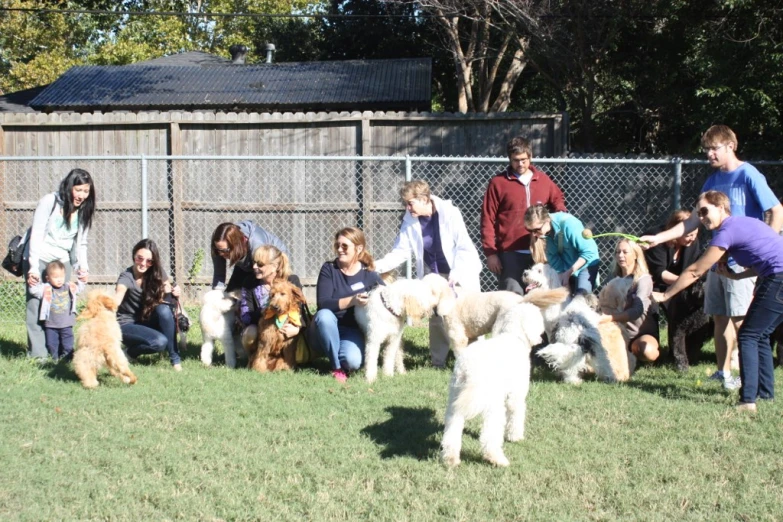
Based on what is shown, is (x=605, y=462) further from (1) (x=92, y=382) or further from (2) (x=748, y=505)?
(1) (x=92, y=382)

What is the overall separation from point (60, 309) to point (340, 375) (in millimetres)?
2564

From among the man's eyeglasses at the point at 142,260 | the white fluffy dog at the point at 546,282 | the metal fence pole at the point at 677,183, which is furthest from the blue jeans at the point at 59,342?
the metal fence pole at the point at 677,183

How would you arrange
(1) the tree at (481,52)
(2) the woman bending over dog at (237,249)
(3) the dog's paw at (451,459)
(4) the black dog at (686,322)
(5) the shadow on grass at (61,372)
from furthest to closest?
(1) the tree at (481,52) → (4) the black dog at (686,322) → (2) the woman bending over dog at (237,249) → (5) the shadow on grass at (61,372) → (3) the dog's paw at (451,459)

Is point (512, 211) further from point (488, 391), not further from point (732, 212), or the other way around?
point (488, 391)

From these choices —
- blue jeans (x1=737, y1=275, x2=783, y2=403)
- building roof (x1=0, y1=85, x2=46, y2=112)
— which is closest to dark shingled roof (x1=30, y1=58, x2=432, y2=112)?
building roof (x1=0, y1=85, x2=46, y2=112)

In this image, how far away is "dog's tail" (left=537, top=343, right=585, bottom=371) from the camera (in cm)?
590

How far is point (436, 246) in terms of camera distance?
6.64 meters

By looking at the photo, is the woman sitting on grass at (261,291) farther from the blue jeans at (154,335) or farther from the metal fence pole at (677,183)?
the metal fence pole at (677,183)

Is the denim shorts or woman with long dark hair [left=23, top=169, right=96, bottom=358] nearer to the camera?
the denim shorts

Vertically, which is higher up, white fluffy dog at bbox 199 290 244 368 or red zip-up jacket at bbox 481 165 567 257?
red zip-up jacket at bbox 481 165 567 257

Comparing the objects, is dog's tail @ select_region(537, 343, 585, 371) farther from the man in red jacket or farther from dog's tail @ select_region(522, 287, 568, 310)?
the man in red jacket

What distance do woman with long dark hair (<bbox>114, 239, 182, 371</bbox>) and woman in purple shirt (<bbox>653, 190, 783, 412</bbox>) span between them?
3989 millimetres

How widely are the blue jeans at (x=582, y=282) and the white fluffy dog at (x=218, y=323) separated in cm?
286

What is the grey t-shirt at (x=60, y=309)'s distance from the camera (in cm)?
664
